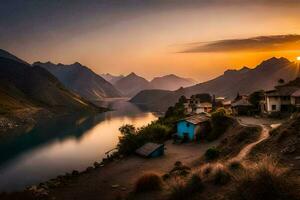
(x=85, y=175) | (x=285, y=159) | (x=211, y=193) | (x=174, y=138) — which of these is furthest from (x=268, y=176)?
(x=174, y=138)

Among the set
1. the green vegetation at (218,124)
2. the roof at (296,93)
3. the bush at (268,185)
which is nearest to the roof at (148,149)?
the green vegetation at (218,124)

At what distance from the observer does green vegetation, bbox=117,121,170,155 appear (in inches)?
2336

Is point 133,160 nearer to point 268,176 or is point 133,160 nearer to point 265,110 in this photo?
point 265,110

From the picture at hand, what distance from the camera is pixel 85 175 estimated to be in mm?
45750

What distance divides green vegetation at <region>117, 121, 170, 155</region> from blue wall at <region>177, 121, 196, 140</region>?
539cm

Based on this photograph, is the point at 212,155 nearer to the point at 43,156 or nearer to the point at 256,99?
the point at 256,99

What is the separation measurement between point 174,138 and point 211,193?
45403 mm

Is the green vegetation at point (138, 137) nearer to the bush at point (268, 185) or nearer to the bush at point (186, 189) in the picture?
the bush at point (186, 189)

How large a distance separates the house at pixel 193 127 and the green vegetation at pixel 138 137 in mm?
6329

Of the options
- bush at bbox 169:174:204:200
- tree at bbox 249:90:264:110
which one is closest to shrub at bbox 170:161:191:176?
bush at bbox 169:174:204:200

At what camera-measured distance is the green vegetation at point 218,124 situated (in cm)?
5438

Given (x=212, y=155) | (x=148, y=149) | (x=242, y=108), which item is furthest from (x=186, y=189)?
(x=242, y=108)

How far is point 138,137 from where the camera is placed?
203ft

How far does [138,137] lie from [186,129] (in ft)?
32.5
